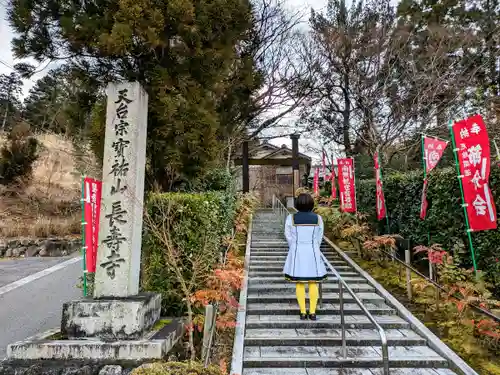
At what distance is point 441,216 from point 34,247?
14384 millimetres

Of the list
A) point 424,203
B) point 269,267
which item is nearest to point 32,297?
point 269,267

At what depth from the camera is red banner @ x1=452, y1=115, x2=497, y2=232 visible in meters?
4.96

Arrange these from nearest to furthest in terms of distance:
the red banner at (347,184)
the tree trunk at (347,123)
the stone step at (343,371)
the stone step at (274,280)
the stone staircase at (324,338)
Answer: the stone step at (343,371) < the stone staircase at (324,338) < the stone step at (274,280) < the red banner at (347,184) < the tree trunk at (347,123)

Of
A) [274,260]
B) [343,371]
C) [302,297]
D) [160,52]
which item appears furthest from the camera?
[274,260]

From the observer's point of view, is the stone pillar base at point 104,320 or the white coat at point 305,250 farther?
the white coat at point 305,250

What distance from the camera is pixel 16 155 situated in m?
15.5

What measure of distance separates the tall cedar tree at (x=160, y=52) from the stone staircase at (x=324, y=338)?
2891mm


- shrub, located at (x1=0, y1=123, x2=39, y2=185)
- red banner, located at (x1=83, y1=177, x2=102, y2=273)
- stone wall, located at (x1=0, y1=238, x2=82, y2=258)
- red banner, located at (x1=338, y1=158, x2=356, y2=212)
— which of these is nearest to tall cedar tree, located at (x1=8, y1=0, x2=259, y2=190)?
red banner, located at (x1=83, y1=177, x2=102, y2=273)

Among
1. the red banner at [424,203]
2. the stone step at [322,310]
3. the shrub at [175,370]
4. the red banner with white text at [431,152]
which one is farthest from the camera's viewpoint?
the red banner at [424,203]

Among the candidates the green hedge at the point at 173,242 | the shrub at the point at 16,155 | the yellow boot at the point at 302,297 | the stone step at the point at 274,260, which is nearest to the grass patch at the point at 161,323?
the green hedge at the point at 173,242

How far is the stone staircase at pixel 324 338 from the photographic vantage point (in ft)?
13.9

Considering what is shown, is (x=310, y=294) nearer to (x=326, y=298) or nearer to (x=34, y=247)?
(x=326, y=298)

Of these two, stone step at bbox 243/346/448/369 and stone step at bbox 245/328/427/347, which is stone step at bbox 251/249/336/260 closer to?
stone step at bbox 245/328/427/347

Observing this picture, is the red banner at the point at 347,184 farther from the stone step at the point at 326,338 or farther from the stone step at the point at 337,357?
the stone step at the point at 337,357
